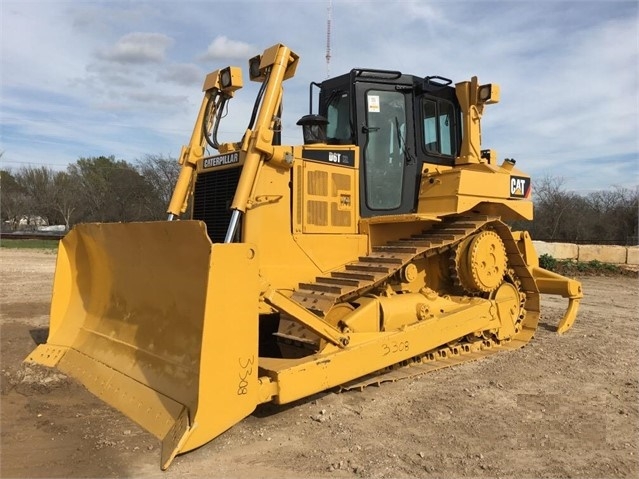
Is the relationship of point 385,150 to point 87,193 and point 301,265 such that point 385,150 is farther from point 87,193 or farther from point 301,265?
point 87,193

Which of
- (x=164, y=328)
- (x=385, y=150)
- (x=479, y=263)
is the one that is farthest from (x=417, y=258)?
(x=164, y=328)

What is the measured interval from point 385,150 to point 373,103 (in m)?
0.56

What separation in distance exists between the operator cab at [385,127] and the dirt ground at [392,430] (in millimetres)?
2142

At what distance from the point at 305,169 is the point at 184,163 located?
1.62 metres

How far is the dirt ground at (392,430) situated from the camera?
11.8 feet

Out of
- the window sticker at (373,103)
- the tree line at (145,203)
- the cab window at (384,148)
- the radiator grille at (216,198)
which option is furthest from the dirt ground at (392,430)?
the tree line at (145,203)

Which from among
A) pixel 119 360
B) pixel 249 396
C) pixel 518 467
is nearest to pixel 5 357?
pixel 119 360

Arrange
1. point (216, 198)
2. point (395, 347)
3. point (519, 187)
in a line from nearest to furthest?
point (395, 347)
point (216, 198)
point (519, 187)

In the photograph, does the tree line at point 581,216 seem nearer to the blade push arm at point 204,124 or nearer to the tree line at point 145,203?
the tree line at point 145,203

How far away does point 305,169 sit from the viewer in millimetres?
5684

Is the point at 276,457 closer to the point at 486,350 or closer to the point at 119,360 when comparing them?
the point at 119,360

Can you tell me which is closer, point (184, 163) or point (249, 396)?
point (249, 396)

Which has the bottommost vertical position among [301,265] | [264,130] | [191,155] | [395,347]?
[395,347]

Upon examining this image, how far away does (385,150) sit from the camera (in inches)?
249
